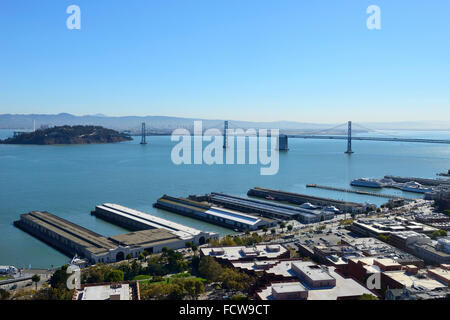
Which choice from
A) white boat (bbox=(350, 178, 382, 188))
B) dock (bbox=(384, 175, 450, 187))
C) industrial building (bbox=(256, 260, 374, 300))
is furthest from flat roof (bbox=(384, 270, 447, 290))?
dock (bbox=(384, 175, 450, 187))

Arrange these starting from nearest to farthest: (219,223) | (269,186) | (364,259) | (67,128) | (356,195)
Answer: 1. (364,259)
2. (219,223)
3. (356,195)
4. (269,186)
5. (67,128)

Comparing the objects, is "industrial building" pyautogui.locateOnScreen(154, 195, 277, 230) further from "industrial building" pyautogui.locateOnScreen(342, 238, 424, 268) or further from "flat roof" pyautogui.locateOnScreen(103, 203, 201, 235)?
"industrial building" pyautogui.locateOnScreen(342, 238, 424, 268)

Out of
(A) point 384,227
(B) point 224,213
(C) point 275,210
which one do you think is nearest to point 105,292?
(A) point 384,227

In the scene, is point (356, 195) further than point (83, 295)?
Yes

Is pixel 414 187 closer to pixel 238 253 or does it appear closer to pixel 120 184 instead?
pixel 120 184

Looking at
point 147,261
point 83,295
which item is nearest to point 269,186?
point 147,261

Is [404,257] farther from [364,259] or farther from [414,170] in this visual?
[414,170]

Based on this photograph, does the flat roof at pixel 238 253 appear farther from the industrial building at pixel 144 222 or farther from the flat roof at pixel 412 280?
the flat roof at pixel 412 280
